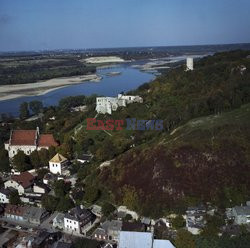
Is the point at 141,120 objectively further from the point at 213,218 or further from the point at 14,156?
the point at 213,218

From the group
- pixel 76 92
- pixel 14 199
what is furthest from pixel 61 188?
pixel 76 92

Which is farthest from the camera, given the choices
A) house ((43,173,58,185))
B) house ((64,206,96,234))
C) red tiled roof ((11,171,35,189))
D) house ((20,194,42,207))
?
house ((43,173,58,185))

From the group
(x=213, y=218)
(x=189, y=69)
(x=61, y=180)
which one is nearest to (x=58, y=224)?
(x=61, y=180)

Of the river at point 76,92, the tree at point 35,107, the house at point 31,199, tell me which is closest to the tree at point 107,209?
the house at point 31,199

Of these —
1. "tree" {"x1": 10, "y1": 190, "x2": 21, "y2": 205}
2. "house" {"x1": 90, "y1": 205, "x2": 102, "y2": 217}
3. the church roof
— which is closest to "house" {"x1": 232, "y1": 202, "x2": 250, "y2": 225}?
"house" {"x1": 90, "y1": 205, "x2": 102, "y2": 217}

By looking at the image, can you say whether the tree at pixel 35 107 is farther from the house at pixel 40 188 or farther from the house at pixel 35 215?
the house at pixel 35 215

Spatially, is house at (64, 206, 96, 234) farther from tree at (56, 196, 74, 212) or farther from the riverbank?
the riverbank

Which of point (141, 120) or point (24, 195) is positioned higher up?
point (141, 120)

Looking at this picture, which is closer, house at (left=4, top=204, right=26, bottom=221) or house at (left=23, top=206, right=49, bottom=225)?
house at (left=23, top=206, right=49, bottom=225)
